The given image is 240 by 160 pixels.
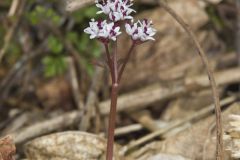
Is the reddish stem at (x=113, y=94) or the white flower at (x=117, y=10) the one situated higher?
the white flower at (x=117, y=10)

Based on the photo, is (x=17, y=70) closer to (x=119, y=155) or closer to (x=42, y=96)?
(x=42, y=96)

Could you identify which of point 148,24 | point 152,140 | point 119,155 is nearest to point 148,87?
point 152,140

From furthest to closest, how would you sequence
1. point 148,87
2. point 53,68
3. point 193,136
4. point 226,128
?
point 53,68 → point 148,87 → point 193,136 → point 226,128

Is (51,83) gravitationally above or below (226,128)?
above

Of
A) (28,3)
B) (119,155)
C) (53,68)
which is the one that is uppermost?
(28,3)

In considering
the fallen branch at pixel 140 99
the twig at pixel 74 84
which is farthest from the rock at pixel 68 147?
the twig at pixel 74 84

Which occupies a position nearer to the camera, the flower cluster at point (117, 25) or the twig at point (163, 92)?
the flower cluster at point (117, 25)

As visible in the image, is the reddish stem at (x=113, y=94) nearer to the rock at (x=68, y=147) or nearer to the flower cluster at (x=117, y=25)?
the flower cluster at (x=117, y=25)

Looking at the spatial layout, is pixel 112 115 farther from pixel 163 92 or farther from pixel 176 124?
pixel 163 92

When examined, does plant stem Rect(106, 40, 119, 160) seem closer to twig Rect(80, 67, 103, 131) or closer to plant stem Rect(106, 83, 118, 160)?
plant stem Rect(106, 83, 118, 160)
